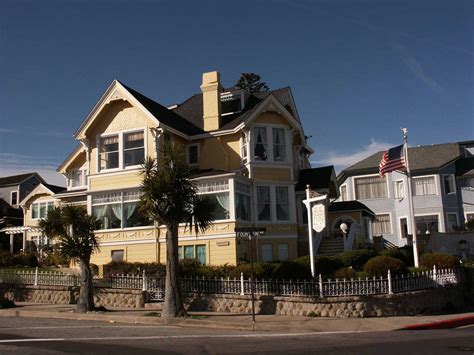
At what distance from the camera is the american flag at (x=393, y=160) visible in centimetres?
2370

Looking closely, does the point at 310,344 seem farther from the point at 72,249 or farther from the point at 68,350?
the point at 72,249

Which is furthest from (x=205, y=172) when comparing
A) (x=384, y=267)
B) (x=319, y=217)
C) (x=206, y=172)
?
(x=384, y=267)

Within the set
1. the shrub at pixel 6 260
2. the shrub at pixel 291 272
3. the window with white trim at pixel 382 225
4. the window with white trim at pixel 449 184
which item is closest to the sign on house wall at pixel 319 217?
the shrub at pixel 291 272

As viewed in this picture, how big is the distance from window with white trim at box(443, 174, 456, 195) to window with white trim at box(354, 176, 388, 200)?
4957 millimetres

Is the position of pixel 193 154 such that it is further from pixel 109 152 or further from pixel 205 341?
pixel 205 341

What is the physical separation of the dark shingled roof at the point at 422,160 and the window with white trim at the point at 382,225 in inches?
168

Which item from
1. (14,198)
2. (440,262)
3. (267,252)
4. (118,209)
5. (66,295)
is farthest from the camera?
(14,198)

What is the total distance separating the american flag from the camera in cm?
2370

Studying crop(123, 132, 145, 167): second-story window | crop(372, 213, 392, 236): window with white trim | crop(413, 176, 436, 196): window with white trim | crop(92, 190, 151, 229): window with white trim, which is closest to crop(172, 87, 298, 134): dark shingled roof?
crop(123, 132, 145, 167): second-story window

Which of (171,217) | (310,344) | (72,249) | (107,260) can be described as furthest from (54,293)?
(310,344)

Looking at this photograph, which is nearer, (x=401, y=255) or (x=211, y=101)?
(x=401, y=255)

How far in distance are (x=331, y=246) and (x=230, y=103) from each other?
10.9 meters

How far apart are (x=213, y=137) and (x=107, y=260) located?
9.02 m

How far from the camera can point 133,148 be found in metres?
28.0
